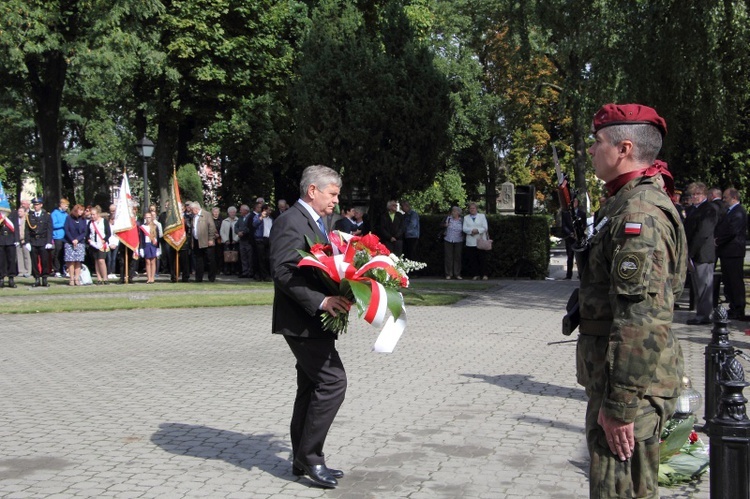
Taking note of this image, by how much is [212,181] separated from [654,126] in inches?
2073

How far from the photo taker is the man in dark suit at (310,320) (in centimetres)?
584

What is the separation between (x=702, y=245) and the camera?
45.9 ft

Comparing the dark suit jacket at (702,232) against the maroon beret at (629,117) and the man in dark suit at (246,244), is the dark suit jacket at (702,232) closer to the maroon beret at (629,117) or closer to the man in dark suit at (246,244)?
the maroon beret at (629,117)

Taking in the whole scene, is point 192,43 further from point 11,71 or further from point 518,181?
point 518,181

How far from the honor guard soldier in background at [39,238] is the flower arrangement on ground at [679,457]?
2009 cm

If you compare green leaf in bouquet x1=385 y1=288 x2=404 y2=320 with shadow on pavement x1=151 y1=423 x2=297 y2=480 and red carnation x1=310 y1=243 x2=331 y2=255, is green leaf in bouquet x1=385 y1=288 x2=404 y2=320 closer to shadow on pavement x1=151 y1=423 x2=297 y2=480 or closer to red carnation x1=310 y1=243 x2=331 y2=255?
red carnation x1=310 y1=243 x2=331 y2=255

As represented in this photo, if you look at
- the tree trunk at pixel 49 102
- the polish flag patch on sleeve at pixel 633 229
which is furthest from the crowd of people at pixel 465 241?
the polish flag patch on sleeve at pixel 633 229

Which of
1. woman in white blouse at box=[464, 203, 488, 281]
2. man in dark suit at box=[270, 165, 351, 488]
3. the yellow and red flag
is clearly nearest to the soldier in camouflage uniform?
man in dark suit at box=[270, 165, 351, 488]

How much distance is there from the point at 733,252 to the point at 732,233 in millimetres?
319

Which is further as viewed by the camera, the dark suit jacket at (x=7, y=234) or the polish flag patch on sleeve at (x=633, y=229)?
the dark suit jacket at (x=7, y=234)

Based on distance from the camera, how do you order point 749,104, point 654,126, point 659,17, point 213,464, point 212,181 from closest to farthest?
1. point 654,126
2. point 213,464
3. point 659,17
4. point 749,104
5. point 212,181

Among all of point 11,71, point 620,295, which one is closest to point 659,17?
point 620,295

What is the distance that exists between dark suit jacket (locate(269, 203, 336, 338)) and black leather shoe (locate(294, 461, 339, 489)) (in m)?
0.87

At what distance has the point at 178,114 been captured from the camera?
38000 mm
